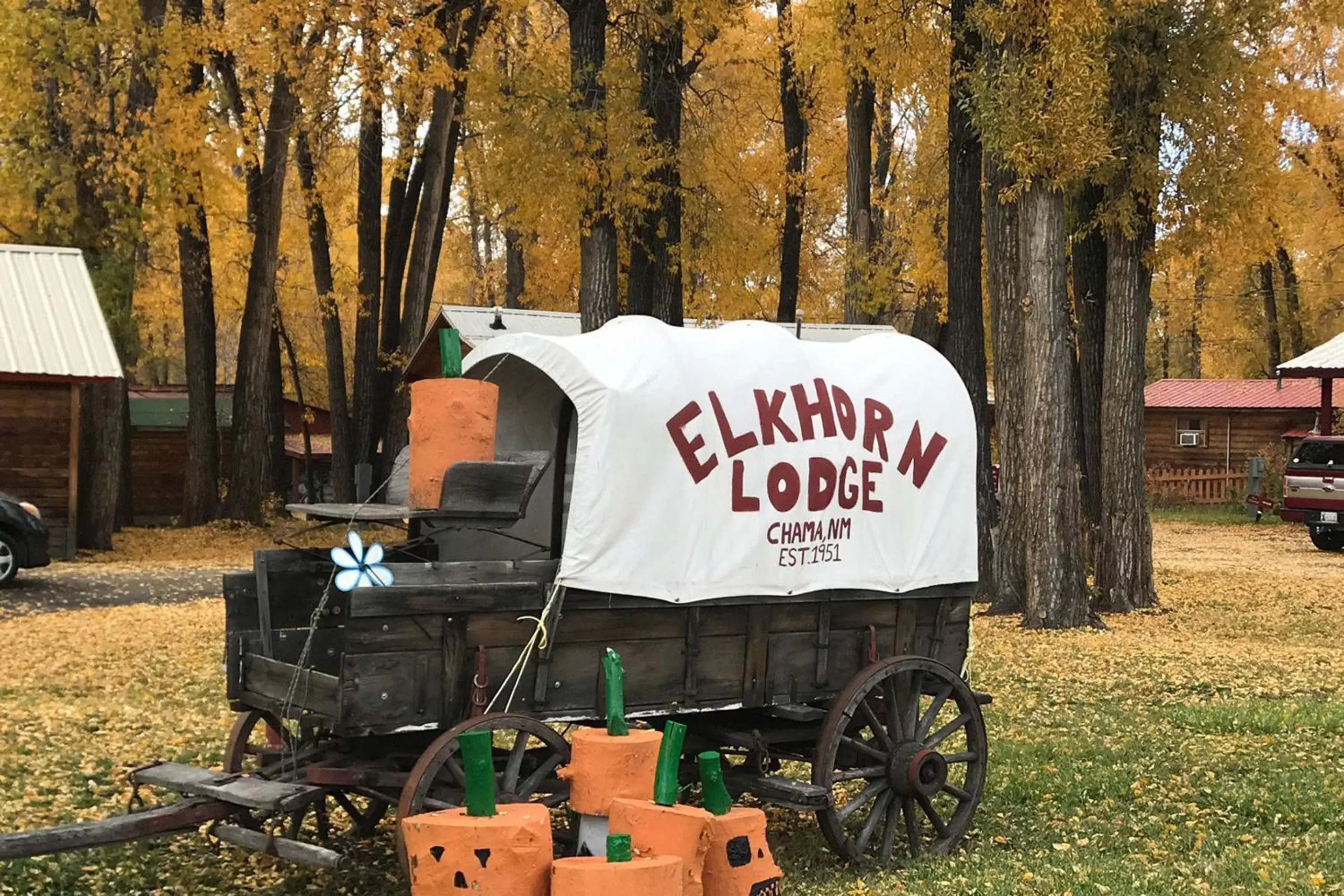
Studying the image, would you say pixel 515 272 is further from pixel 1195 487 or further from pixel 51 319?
pixel 1195 487

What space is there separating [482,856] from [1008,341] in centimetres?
1284

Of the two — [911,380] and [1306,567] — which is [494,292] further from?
[911,380]

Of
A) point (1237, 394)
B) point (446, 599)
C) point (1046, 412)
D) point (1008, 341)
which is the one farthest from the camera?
point (1237, 394)

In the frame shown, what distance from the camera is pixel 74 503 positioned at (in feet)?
75.8

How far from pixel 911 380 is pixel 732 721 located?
1.89 metres

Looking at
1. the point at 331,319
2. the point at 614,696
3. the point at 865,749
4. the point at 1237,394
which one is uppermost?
the point at 331,319

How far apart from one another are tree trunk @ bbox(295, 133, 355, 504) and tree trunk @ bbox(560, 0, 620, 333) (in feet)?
34.5

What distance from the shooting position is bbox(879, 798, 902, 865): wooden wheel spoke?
7.27 m

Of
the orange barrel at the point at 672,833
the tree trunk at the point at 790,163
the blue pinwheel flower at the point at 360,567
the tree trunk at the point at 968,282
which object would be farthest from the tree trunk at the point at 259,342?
the orange barrel at the point at 672,833

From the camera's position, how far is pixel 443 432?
6.64 m

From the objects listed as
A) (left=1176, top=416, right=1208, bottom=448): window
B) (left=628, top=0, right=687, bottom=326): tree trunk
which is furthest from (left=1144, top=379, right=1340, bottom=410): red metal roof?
(left=628, top=0, right=687, bottom=326): tree trunk

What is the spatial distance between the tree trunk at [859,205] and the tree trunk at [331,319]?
9250 mm

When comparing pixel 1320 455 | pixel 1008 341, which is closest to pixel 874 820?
pixel 1008 341

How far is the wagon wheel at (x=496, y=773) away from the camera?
19.3 feet
